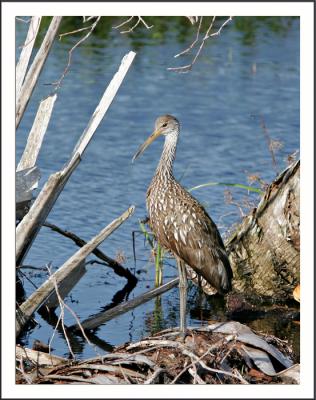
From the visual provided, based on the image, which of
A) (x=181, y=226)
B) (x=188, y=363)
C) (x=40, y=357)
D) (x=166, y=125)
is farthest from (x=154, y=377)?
(x=166, y=125)

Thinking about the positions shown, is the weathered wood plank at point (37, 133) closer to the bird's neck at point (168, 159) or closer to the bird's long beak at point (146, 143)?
the bird's long beak at point (146, 143)

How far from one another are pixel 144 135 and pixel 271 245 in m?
4.14

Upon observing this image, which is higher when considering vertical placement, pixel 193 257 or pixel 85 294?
pixel 193 257

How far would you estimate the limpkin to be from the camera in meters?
7.48

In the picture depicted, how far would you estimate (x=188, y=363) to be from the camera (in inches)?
245

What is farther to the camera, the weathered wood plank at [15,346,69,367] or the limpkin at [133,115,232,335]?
the limpkin at [133,115,232,335]

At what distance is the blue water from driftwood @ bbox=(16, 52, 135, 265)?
107 cm

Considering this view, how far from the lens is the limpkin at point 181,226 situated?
748 centimetres

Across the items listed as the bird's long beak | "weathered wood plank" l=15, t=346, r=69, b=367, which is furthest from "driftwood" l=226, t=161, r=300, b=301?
"weathered wood plank" l=15, t=346, r=69, b=367

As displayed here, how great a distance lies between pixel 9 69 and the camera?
630 centimetres

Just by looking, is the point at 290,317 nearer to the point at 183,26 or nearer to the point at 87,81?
the point at 87,81

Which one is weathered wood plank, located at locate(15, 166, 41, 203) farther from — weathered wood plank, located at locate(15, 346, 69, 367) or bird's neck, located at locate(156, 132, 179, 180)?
weathered wood plank, located at locate(15, 346, 69, 367)

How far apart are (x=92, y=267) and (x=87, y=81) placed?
526 centimetres

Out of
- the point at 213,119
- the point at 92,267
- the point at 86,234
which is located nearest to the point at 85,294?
the point at 92,267
